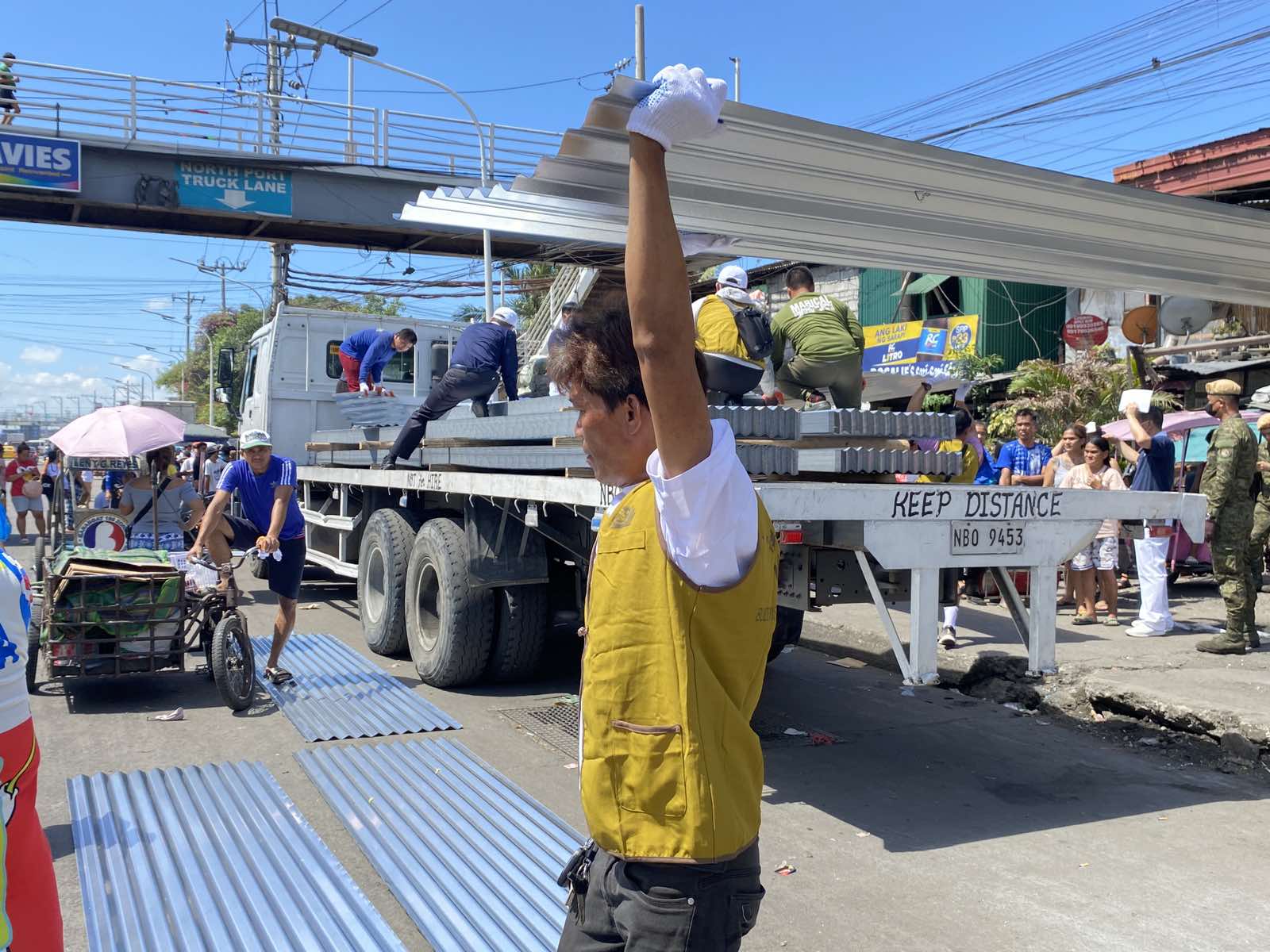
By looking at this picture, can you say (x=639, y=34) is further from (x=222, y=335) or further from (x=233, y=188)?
(x=222, y=335)

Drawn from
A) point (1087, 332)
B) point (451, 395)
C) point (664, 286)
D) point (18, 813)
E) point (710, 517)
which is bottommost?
point (18, 813)

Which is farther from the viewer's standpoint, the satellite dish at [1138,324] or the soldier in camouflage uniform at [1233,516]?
the satellite dish at [1138,324]

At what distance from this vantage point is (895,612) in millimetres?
5066

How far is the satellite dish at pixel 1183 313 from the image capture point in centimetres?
1168

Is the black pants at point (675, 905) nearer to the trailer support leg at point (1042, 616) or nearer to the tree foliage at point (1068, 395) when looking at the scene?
the trailer support leg at point (1042, 616)

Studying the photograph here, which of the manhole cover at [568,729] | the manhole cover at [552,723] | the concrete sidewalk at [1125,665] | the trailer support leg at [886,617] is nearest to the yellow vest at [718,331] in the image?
the trailer support leg at [886,617]

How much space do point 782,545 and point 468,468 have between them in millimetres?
3254

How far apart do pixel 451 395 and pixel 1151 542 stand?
5702 millimetres

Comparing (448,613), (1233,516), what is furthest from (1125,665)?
(448,613)

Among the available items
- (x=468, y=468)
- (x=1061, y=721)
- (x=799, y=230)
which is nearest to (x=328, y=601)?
(x=468, y=468)

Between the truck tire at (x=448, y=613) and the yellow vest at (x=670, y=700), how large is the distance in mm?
4801

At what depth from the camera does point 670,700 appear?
169 centimetres

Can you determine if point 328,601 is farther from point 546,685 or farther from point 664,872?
point 664,872

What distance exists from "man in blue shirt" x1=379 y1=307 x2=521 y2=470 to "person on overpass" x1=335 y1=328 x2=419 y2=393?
108 inches
